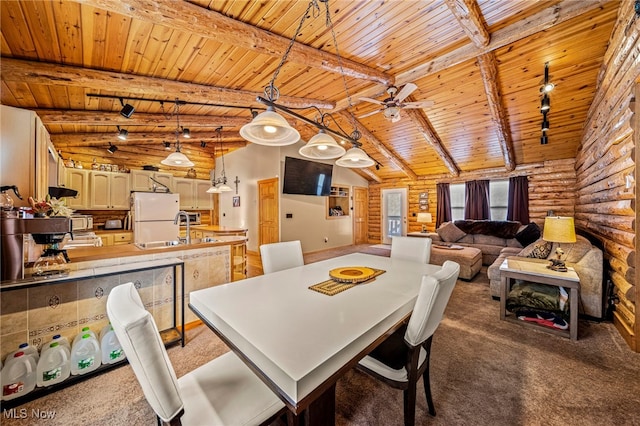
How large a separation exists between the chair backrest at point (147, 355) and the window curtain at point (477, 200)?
7337 millimetres

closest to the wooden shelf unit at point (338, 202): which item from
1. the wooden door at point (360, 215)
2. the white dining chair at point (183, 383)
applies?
the wooden door at point (360, 215)

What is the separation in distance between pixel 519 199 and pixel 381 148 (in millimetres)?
3564

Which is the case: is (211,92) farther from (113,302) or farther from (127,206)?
(127,206)

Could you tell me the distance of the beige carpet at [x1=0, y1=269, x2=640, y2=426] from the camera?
58.1 inches

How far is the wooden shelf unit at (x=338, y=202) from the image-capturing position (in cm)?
733

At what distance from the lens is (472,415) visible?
4.89 ft

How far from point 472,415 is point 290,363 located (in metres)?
1.48

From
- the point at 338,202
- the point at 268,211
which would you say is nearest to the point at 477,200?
the point at 338,202

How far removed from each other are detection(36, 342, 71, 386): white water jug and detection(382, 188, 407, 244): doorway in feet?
24.7

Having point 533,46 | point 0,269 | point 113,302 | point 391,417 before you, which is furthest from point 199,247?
point 533,46

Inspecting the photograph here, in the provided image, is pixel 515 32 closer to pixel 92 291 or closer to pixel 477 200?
pixel 477 200

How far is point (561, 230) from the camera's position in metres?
2.46

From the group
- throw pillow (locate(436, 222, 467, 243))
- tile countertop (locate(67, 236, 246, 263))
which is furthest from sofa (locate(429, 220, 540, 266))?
tile countertop (locate(67, 236, 246, 263))

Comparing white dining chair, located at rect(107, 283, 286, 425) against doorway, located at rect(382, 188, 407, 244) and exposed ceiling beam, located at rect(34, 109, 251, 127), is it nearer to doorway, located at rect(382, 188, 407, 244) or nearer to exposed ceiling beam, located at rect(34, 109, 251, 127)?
exposed ceiling beam, located at rect(34, 109, 251, 127)
